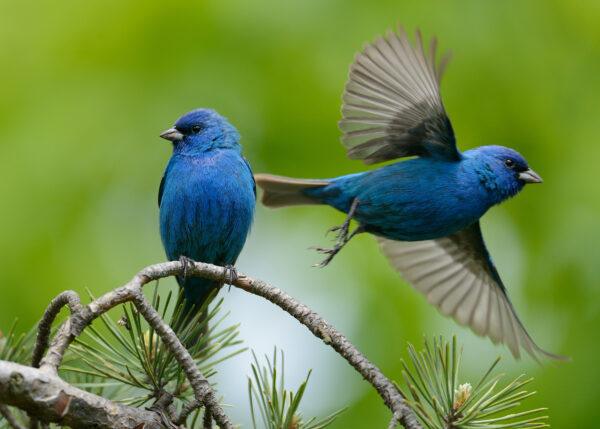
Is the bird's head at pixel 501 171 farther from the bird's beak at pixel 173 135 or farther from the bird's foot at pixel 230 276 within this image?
the bird's foot at pixel 230 276

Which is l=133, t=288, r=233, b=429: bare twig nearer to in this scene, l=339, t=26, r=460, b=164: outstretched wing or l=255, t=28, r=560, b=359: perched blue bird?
l=255, t=28, r=560, b=359: perched blue bird

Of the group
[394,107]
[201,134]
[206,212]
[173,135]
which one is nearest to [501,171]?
[394,107]

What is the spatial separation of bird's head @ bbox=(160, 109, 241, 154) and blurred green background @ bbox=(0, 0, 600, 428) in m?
1.22

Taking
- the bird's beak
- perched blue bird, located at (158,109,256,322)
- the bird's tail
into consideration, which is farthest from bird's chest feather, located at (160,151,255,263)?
the bird's tail

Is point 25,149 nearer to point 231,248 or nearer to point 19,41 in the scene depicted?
point 19,41

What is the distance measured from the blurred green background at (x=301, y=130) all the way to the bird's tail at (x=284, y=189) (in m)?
0.94

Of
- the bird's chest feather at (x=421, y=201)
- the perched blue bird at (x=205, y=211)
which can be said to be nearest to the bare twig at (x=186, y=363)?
the perched blue bird at (x=205, y=211)

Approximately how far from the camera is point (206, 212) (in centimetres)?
451

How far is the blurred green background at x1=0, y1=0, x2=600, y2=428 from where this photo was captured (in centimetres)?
575

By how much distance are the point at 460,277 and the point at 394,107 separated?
1.53 meters

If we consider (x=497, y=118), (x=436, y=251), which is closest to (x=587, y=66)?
(x=497, y=118)

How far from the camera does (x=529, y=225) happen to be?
612cm

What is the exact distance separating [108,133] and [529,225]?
12.0 feet

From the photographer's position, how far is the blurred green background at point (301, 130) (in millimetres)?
5750
